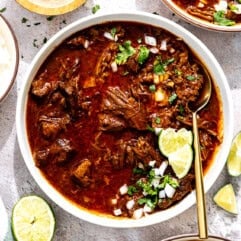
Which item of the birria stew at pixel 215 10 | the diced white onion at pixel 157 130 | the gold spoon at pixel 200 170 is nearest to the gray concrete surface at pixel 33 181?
the birria stew at pixel 215 10

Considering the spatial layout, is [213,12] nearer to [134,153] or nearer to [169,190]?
[134,153]

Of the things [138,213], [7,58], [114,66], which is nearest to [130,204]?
[138,213]

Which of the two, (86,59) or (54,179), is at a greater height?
(86,59)

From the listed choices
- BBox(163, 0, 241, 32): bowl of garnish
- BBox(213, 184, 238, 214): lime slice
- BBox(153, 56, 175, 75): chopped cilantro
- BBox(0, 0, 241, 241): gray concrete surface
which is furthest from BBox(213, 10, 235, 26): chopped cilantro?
BBox(213, 184, 238, 214): lime slice

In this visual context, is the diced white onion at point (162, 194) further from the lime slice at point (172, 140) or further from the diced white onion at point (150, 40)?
the diced white onion at point (150, 40)

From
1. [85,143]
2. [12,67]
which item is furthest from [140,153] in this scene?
[12,67]

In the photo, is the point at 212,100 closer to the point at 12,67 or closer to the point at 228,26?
the point at 228,26

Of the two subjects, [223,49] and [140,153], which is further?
[223,49]

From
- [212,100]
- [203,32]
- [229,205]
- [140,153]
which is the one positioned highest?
[203,32]
